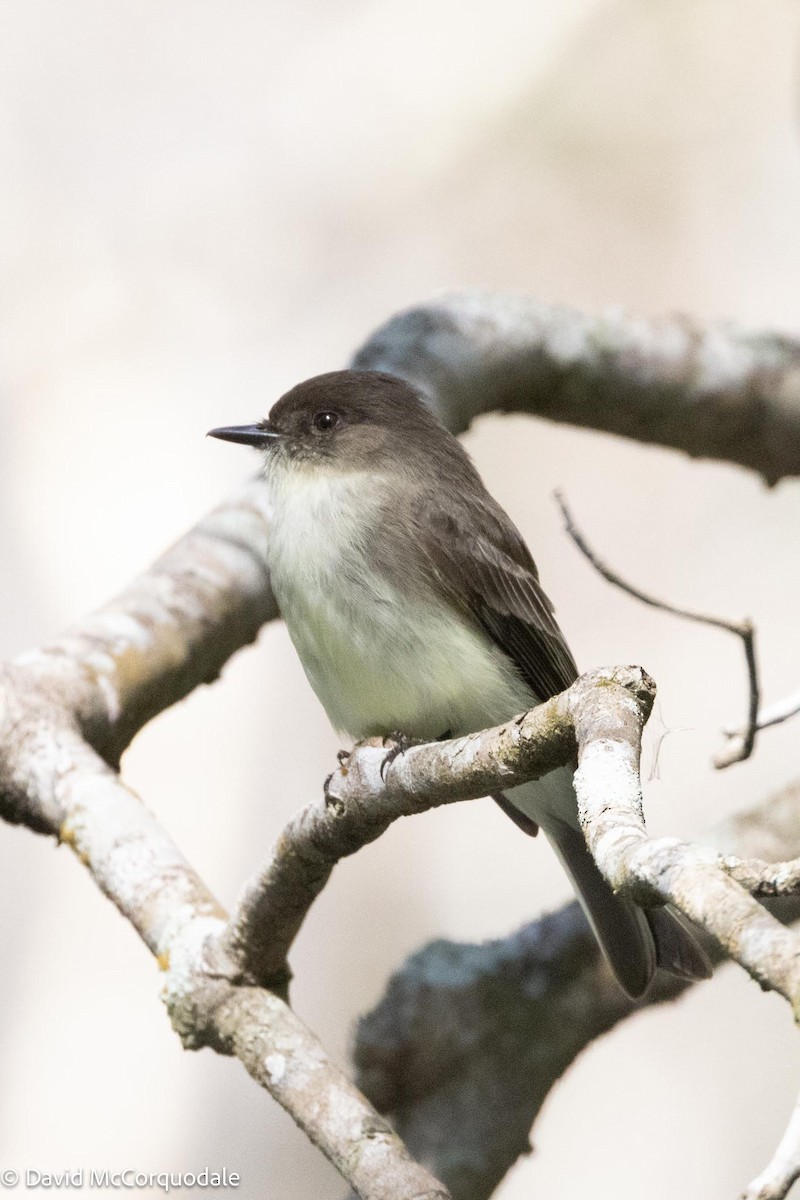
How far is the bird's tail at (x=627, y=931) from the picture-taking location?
288cm

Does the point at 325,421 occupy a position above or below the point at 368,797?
above

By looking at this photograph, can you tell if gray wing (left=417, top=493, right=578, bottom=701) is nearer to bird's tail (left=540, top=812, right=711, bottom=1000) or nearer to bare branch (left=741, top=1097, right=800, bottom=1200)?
bird's tail (left=540, top=812, right=711, bottom=1000)

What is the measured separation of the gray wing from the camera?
3135 millimetres

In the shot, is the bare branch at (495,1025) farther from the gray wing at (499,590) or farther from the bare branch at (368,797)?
the bare branch at (368,797)

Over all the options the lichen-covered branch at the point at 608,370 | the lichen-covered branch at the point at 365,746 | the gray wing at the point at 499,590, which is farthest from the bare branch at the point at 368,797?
the lichen-covered branch at the point at 608,370

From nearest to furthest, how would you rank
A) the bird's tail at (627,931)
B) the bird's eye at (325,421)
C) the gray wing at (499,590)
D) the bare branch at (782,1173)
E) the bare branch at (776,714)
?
the bare branch at (782,1173), the bare branch at (776,714), the bird's tail at (627,931), the gray wing at (499,590), the bird's eye at (325,421)

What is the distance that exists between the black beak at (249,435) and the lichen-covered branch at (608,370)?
0.60 meters

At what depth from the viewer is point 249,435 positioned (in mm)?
→ 3535

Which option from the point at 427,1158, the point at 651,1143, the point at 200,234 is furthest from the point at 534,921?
the point at 200,234

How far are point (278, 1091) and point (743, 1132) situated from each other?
8.62 feet

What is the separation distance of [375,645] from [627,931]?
35.7 inches

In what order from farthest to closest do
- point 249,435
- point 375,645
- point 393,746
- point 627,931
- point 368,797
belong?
point 249,435
point 627,931
point 375,645
point 393,746
point 368,797

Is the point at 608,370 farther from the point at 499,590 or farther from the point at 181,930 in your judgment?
the point at 181,930

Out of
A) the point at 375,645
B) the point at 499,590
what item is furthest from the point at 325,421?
the point at 375,645
